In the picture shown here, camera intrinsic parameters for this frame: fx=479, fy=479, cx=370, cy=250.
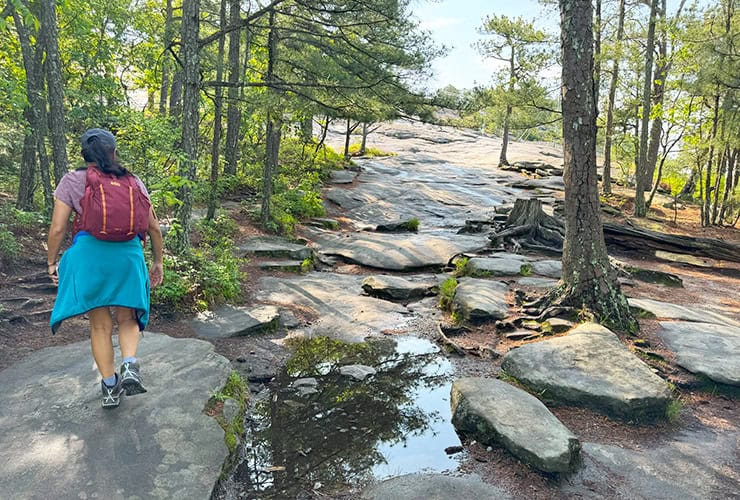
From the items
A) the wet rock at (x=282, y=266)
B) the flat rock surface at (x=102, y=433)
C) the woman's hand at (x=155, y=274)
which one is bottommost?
the wet rock at (x=282, y=266)

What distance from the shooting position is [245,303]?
7.29 metres

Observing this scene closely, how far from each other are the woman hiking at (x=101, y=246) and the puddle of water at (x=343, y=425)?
121 centimetres

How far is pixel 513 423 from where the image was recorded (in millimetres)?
3811

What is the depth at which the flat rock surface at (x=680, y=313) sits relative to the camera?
661 cm

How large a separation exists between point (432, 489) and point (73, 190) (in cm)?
319

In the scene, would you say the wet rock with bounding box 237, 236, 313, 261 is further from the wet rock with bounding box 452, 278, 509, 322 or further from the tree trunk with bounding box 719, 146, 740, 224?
the tree trunk with bounding box 719, 146, 740, 224

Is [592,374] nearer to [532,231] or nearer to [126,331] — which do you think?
[126,331]

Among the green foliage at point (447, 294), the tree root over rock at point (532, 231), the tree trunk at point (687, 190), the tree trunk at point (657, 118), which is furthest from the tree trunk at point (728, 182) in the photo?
the green foliage at point (447, 294)

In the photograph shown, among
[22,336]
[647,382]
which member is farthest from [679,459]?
[22,336]

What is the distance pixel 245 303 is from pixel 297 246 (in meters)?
4.31

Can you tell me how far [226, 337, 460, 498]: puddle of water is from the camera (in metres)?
3.39

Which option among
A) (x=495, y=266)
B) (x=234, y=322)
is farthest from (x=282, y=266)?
(x=495, y=266)

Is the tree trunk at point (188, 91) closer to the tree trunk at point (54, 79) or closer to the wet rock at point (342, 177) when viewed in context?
the tree trunk at point (54, 79)

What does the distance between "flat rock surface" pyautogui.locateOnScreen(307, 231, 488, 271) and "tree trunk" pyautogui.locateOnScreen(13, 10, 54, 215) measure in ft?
19.1
